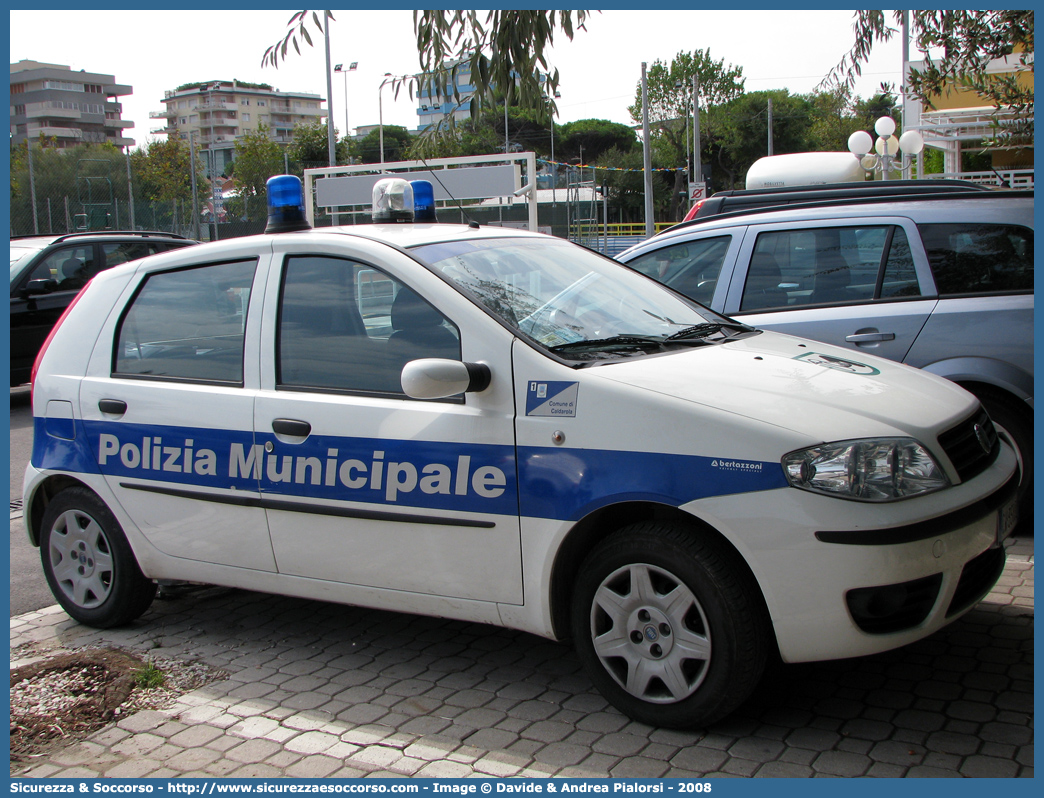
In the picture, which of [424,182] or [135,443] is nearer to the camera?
[135,443]

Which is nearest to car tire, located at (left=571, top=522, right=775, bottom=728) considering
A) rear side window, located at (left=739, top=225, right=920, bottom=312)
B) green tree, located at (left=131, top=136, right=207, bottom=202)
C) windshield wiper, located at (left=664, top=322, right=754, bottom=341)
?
windshield wiper, located at (left=664, top=322, right=754, bottom=341)

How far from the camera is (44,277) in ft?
37.6

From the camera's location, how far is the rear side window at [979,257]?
16.9ft

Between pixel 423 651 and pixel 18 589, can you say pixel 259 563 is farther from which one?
pixel 18 589

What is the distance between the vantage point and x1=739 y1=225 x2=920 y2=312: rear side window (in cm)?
542

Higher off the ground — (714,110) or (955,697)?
(714,110)

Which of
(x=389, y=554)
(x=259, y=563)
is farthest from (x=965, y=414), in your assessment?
(x=259, y=563)

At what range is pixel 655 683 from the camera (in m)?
3.25

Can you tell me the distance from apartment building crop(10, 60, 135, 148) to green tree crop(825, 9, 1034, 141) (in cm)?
11171

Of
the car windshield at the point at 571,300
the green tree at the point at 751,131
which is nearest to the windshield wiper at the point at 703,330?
the car windshield at the point at 571,300

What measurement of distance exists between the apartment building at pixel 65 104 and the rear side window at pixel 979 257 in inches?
4474

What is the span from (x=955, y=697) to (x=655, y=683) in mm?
1075

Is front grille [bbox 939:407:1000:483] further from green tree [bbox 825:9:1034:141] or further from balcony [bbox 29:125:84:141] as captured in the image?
balcony [bbox 29:125:84:141]

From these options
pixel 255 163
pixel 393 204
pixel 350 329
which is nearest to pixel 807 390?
pixel 350 329
